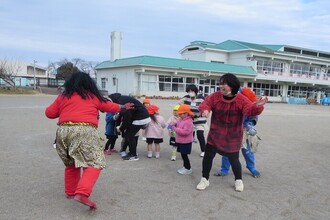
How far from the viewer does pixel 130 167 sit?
5.69 meters

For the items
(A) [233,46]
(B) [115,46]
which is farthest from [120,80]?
(A) [233,46]

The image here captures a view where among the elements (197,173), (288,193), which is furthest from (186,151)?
(288,193)

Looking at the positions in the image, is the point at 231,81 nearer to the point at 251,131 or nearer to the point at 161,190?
the point at 251,131

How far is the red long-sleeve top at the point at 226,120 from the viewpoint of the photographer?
441cm

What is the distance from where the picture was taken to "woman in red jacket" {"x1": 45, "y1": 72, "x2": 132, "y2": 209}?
3607 millimetres

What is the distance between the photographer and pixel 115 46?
40.8m

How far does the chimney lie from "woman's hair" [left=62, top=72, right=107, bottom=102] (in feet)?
124

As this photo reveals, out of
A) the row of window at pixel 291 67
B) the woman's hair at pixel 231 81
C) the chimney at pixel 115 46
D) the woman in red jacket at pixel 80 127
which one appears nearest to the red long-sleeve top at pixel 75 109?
the woman in red jacket at pixel 80 127

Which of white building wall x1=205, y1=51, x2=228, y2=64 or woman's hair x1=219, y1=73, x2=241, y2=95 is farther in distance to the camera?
white building wall x1=205, y1=51, x2=228, y2=64

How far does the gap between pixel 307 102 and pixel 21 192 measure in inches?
1904

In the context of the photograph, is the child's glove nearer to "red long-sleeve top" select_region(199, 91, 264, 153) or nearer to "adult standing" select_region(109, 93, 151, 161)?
"red long-sleeve top" select_region(199, 91, 264, 153)

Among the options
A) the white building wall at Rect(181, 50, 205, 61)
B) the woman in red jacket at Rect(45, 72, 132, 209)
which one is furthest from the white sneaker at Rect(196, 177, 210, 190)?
the white building wall at Rect(181, 50, 205, 61)

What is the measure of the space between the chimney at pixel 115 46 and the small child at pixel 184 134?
36.5 meters

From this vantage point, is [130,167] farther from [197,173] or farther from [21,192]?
[21,192]
